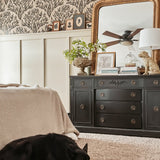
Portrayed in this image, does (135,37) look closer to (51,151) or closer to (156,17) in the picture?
(156,17)

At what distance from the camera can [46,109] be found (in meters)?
2.28

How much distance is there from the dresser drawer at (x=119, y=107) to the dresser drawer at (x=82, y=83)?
282 mm

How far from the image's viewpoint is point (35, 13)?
450 centimetres

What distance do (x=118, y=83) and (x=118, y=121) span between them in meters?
0.52

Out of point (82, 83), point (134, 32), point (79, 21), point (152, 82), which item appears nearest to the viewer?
point (152, 82)

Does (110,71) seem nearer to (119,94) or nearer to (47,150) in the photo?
(119,94)

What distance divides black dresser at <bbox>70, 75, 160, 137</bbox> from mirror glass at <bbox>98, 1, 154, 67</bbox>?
53 centimetres

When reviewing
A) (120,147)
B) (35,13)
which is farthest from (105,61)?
(35,13)

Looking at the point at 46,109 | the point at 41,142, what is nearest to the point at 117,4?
the point at 46,109

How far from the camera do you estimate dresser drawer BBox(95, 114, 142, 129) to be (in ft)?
10.7

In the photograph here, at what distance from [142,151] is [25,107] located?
126 centimetres


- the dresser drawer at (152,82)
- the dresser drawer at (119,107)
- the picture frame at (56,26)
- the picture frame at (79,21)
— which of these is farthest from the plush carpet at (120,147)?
the picture frame at (56,26)

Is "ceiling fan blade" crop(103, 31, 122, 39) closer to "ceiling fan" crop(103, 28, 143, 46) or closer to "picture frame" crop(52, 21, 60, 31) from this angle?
"ceiling fan" crop(103, 28, 143, 46)

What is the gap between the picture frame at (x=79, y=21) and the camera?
4152 mm
